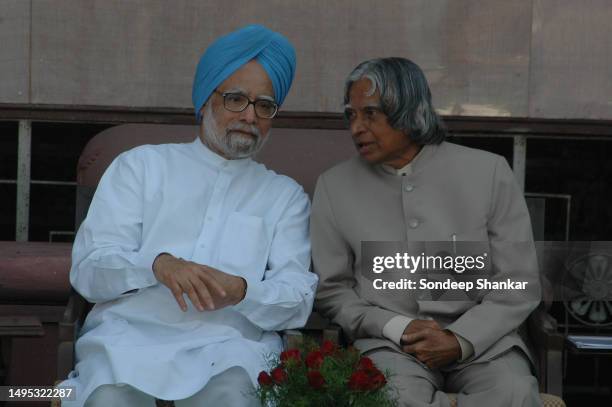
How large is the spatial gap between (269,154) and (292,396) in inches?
83.8

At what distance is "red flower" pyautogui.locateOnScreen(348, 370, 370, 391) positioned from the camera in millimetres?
4223

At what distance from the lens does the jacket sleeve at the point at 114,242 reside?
498 cm

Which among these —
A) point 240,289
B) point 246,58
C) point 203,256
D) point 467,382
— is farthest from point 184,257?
point 467,382

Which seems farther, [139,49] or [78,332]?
[139,49]

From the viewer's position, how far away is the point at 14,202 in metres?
7.12

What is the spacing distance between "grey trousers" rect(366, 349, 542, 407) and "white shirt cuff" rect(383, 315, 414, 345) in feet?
0.19

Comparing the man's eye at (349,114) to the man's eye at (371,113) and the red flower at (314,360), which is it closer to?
the man's eye at (371,113)

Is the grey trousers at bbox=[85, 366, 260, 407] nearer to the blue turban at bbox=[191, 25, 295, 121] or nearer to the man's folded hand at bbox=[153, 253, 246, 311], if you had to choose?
the man's folded hand at bbox=[153, 253, 246, 311]

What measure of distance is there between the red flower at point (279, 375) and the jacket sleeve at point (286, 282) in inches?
25.6

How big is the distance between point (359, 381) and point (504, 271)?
1236 millimetres

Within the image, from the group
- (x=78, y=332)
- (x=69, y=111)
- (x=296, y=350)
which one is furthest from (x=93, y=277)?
(x=69, y=111)

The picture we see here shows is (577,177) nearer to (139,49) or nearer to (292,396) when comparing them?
(139,49)

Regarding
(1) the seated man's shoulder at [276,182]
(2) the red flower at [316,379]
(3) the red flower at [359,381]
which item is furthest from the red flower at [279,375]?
(1) the seated man's shoulder at [276,182]


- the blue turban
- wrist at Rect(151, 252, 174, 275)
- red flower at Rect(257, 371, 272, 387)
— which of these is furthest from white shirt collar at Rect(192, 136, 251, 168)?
red flower at Rect(257, 371, 272, 387)
